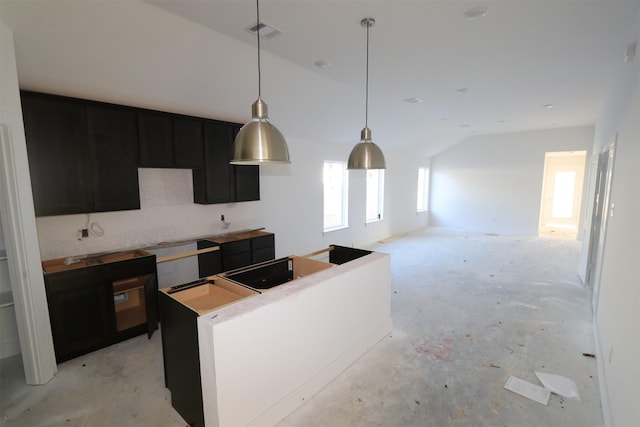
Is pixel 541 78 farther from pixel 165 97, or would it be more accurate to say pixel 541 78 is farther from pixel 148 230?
pixel 148 230

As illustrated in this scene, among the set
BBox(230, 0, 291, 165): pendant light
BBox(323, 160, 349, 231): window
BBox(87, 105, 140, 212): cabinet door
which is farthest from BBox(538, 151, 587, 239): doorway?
BBox(87, 105, 140, 212): cabinet door

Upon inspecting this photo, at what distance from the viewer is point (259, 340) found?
6.72 feet

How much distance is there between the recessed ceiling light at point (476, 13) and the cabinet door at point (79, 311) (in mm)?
4031

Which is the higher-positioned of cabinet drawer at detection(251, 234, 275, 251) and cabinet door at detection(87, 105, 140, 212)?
cabinet door at detection(87, 105, 140, 212)

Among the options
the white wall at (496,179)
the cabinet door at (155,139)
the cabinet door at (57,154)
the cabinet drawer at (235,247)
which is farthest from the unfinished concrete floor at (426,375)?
the white wall at (496,179)

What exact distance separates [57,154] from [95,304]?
1.51m

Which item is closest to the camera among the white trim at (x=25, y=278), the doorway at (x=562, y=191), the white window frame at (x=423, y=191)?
the white trim at (x=25, y=278)

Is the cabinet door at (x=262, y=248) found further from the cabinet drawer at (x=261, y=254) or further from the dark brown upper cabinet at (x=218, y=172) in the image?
the dark brown upper cabinet at (x=218, y=172)

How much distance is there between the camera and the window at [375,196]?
808cm

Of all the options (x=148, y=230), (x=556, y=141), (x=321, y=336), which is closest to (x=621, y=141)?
(x=321, y=336)

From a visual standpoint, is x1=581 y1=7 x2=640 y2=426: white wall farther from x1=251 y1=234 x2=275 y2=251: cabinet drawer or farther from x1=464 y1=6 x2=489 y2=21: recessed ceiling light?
x1=251 y1=234 x2=275 y2=251: cabinet drawer

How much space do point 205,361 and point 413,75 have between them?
148 inches

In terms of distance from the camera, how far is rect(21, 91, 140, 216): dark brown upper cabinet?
279cm

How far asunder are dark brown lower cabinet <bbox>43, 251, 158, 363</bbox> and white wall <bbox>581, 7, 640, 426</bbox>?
3937mm
